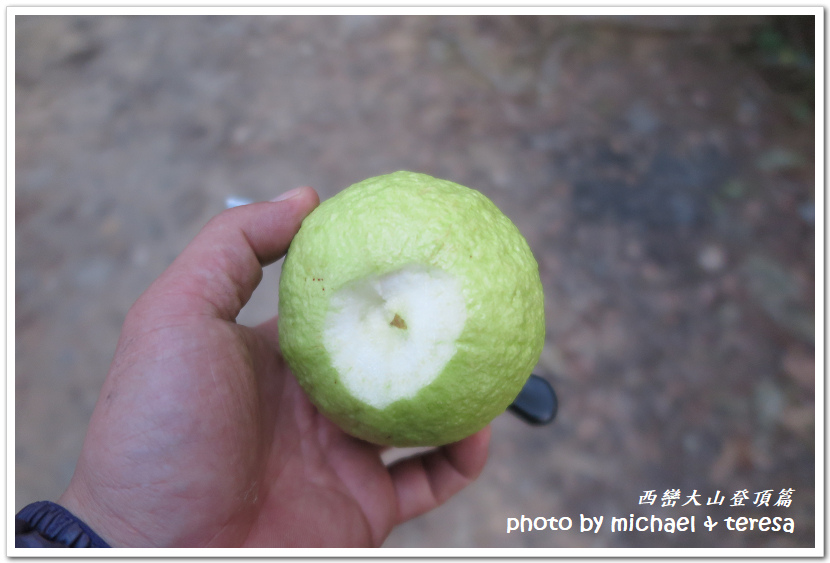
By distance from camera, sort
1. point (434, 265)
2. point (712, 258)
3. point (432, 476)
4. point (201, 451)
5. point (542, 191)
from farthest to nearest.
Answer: point (542, 191), point (712, 258), point (432, 476), point (201, 451), point (434, 265)

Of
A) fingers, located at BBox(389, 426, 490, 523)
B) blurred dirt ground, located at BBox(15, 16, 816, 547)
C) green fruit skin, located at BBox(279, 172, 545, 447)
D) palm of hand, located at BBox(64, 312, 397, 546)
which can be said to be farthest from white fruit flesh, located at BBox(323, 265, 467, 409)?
blurred dirt ground, located at BBox(15, 16, 816, 547)

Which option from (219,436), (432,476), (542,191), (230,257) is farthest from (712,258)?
(219,436)

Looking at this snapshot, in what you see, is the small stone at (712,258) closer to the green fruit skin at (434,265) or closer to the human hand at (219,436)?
the human hand at (219,436)

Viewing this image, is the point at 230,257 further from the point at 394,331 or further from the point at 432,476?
the point at 432,476

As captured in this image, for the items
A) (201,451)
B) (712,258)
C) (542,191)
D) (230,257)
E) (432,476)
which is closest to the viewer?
(201,451)

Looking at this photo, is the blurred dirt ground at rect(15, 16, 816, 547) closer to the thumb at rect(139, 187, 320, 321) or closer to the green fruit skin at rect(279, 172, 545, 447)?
the thumb at rect(139, 187, 320, 321)

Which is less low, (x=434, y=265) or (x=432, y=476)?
(x=434, y=265)

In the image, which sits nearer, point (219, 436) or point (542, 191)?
point (219, 436)
